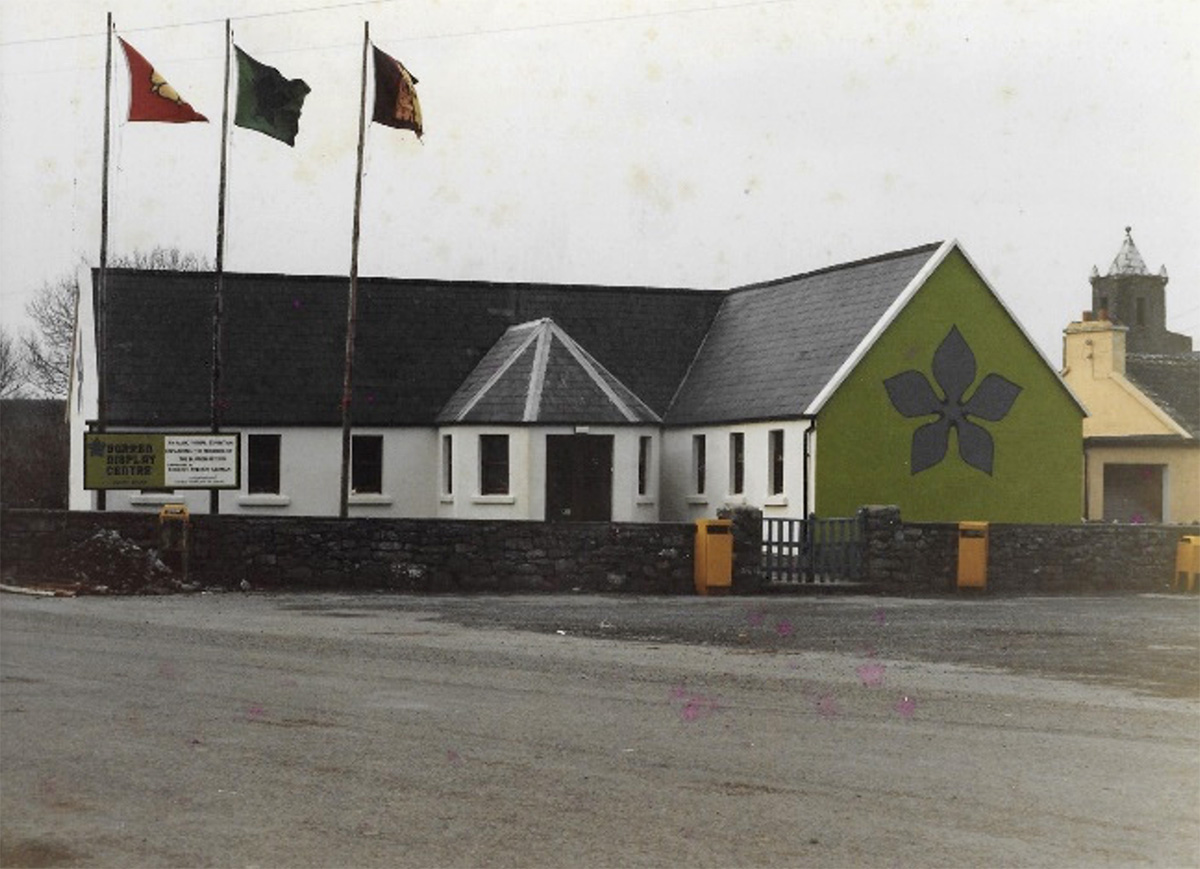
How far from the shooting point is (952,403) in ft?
137

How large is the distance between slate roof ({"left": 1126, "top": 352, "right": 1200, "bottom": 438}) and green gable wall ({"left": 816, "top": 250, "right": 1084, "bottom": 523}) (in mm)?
16868

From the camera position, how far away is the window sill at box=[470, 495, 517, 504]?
41625 mm

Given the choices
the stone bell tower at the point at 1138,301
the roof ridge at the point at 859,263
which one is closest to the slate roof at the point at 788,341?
the roof ridge at the point at 859,263

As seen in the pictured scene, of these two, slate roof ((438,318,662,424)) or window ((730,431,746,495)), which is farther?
window ((730,431,746,495))

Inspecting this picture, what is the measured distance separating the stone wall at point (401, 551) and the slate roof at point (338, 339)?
1524cm

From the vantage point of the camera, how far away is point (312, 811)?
9.55 metres

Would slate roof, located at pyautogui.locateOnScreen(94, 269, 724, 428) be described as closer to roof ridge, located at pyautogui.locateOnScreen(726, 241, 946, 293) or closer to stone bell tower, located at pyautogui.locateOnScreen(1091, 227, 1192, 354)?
roof ridge, located at pyautogui.locateOnScreen(726, 241, 946, 293)

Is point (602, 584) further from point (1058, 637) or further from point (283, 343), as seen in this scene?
point (283, 343)

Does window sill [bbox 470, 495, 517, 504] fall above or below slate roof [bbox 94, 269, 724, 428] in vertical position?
below

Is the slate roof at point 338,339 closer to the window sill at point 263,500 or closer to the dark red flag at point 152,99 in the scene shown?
the window sill at point 263,500

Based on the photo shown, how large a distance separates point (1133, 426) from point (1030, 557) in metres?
29.5

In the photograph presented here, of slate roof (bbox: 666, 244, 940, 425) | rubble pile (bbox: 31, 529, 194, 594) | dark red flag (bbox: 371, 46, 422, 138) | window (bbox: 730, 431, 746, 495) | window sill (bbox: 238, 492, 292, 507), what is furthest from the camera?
window sill (bbox: 238, 492, 292, 507)

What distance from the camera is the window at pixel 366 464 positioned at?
4484 centimetres

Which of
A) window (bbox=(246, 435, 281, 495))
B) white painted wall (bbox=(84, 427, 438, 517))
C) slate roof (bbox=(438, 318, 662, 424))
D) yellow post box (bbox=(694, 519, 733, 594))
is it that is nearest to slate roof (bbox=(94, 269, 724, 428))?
white painted wall (bbox=(84, 427, 438, 517))
